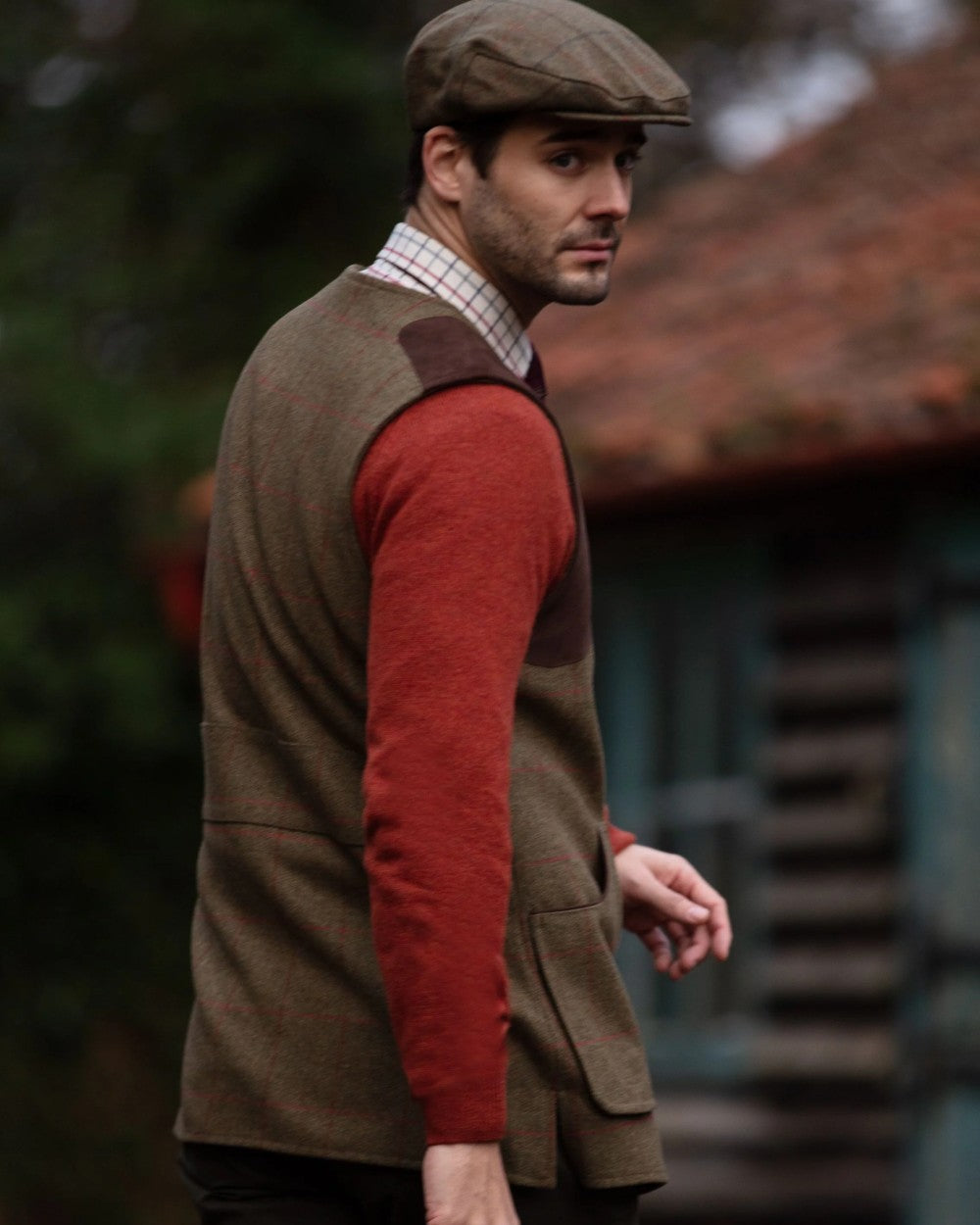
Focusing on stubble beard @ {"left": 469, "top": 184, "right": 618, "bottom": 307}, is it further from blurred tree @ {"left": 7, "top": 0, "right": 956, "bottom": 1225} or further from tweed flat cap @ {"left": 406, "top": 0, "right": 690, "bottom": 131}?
blurred tree @ {"left": 7, "top": 0, "right": 956, "bottom": 1225}

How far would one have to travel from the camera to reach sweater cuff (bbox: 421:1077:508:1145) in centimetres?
189

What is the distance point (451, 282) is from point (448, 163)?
0.12 meters

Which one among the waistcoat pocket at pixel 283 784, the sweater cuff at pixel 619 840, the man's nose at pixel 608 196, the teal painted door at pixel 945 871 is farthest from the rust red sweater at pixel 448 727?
the teal painted door at pixel 945 871

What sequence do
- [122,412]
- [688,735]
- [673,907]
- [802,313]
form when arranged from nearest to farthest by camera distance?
[673,907]
[688,735]
[802,313]
[122,412]

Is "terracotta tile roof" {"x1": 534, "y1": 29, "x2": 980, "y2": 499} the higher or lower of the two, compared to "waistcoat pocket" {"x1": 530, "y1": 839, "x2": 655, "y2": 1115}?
higher

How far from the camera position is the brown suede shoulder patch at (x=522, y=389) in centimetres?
204

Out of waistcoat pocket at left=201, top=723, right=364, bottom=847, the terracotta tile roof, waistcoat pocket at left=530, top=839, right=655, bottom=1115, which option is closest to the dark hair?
waistcoat pocket at left=201, top=723, right=364, bottom=847

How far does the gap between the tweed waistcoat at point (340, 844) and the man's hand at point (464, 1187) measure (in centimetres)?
10

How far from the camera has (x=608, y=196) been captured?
2.16 m

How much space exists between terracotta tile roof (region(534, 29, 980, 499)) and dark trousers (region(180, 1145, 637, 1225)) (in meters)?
4.59

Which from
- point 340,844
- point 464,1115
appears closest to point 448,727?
point 340,844

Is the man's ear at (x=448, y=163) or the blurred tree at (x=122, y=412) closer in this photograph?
the man's ear at (x=448, y=163)

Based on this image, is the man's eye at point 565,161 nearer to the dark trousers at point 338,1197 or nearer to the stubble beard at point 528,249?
the stubble beard at point 528,249

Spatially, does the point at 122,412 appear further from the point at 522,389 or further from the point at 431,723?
the point at 431,723
